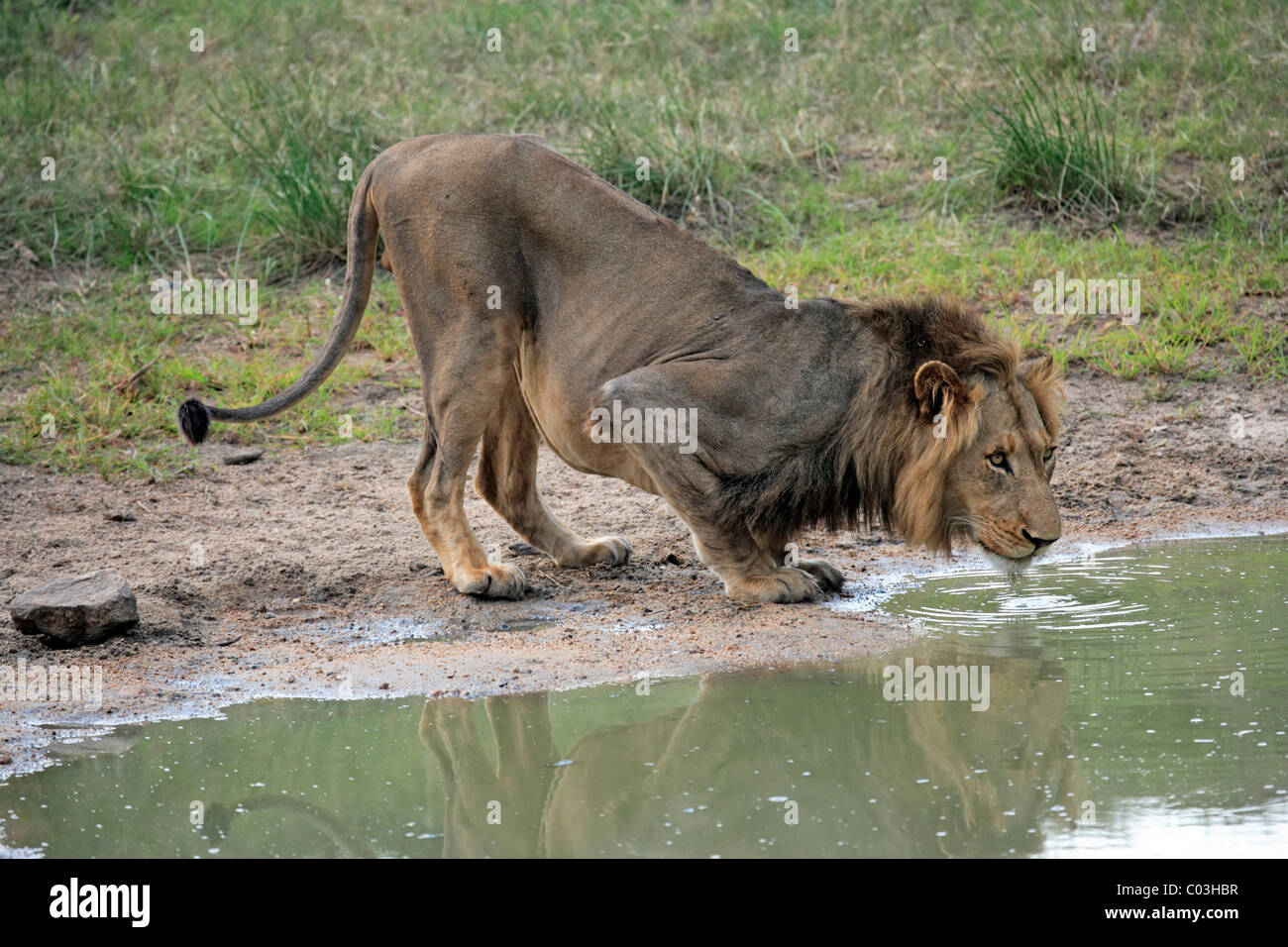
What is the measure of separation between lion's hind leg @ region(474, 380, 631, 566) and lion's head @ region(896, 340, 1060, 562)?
1.41m

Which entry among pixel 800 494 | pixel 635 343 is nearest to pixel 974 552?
pixel 800 494

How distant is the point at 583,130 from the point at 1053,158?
3.12 m

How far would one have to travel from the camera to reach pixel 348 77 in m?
11.2

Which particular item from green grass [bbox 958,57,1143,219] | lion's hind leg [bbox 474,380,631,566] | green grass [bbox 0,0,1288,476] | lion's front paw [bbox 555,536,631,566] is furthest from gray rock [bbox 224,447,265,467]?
green grass [bbox 958,57,1143,219]

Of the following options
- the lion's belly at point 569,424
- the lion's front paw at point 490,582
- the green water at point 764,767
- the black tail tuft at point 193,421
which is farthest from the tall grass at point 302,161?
the green water at point 764,767

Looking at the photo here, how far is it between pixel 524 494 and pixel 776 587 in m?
1.19

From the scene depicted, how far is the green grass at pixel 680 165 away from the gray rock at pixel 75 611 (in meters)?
1.98

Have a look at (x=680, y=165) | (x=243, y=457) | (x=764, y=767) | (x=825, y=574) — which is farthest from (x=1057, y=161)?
(x=764, y=767)

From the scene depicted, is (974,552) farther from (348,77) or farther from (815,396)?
(348,77)

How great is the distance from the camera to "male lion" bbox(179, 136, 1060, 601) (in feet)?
16.6

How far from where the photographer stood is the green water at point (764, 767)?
345 cm

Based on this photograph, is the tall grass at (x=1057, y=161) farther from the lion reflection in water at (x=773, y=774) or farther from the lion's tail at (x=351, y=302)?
the lion reflection in water at (x=773, y=774)

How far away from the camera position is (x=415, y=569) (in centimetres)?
592

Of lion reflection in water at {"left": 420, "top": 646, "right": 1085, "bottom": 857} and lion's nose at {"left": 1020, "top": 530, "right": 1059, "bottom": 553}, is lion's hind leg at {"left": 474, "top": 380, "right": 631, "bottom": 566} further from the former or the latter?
lion's nose at {"left": 1020, "top": 530, "right": 1059, "bottom": 553}
